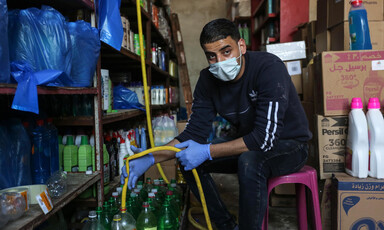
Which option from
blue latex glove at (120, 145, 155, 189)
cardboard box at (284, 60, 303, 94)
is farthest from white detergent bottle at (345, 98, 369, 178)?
blue latex glove at (120, 145, 155, 189)

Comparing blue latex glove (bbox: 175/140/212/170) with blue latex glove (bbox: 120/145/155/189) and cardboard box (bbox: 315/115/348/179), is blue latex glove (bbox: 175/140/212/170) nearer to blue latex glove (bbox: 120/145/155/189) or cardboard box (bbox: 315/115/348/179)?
blue latex glove (bbox: 120/145/155/189)

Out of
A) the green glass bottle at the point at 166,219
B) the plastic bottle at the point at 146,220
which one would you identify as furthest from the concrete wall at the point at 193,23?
the plastic bottle at the point at 146,220

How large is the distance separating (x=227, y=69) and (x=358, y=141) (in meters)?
0.95

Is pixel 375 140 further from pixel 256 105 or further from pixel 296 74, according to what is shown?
pixel 296 74

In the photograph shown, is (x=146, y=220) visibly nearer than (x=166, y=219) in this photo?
Yes

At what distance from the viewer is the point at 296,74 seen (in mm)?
2807

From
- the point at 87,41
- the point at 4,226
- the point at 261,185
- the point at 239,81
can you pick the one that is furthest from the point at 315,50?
the point at 4,226

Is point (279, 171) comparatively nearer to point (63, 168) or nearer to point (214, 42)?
point (214, 42)

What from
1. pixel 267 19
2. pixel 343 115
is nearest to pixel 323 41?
pixel 343 115

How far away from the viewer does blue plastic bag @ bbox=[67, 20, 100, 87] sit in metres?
1.66

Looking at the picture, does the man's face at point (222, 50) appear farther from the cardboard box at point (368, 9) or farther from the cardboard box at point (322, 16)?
the cardboard box at point (322, 16)

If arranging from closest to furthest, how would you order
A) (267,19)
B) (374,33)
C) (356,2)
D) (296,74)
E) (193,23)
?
1. (356,2)
2. (374,33)
3. (296,74)
4. (267,19)
5. (193,23)

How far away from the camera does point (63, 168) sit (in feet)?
6.32

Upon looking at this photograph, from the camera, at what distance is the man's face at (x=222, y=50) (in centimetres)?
165
